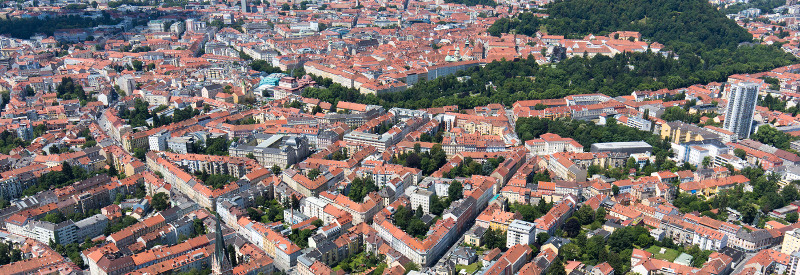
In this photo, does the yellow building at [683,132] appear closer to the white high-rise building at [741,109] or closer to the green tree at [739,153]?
the green tree at [739,153]

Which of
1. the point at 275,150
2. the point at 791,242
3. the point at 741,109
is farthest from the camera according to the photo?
the point at 741,109

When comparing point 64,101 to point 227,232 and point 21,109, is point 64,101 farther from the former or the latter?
point 227,232

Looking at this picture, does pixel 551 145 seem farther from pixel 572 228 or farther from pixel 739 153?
pixel 572 228

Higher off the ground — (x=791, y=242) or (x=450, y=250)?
(x=791, y=242)

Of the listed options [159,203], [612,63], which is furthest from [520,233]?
[612,63]

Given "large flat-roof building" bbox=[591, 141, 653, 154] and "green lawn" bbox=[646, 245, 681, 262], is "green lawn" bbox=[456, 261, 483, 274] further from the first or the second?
"large flat-roof building" bbox=[591, 141, 653, 154]

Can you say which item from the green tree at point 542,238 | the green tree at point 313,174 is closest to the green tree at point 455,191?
the green tree at point 542,238

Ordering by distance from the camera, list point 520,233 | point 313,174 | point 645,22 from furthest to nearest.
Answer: point 645,22 → point 313,174 → point 520,233

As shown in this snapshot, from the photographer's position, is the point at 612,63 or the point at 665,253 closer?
the point at 665,253
